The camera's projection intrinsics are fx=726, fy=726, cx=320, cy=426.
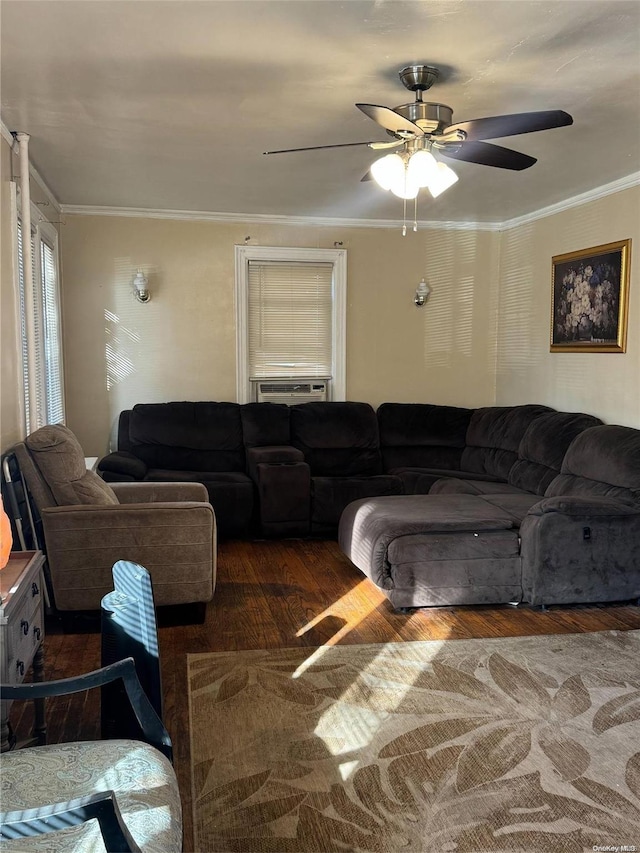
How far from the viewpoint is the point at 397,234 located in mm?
6352

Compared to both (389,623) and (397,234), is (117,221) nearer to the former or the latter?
(397,234)

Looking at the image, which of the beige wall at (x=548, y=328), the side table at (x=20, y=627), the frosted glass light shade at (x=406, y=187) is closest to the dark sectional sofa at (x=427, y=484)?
the beige wall at (x=548, y=328)

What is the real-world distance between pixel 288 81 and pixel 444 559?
2.43 meters

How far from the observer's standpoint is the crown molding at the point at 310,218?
565 cm

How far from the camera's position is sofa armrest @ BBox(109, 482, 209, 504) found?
4250 mm

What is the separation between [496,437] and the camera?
5.67m

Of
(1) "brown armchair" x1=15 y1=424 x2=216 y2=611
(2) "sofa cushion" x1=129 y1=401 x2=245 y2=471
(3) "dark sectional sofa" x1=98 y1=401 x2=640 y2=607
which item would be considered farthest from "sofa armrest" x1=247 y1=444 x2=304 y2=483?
(1) "brown armchair" x1=15 y1=424 x2=216 y2=611

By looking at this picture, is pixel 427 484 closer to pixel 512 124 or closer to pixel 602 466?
pixel 602 466

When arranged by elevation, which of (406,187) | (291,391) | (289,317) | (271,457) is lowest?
(271,457)

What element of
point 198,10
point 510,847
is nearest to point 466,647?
point 510,847

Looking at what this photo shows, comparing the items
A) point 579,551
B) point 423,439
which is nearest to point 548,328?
point 423,439

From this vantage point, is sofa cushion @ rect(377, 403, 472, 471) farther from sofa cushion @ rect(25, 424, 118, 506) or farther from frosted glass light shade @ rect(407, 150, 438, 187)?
frosted glass light shade @ rect(407, 150, 438, 187)

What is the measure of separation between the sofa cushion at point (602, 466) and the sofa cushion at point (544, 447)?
0.60 feet

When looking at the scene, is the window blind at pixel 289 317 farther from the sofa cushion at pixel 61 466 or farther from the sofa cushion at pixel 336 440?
the sofa cushion at pixel 61 466
